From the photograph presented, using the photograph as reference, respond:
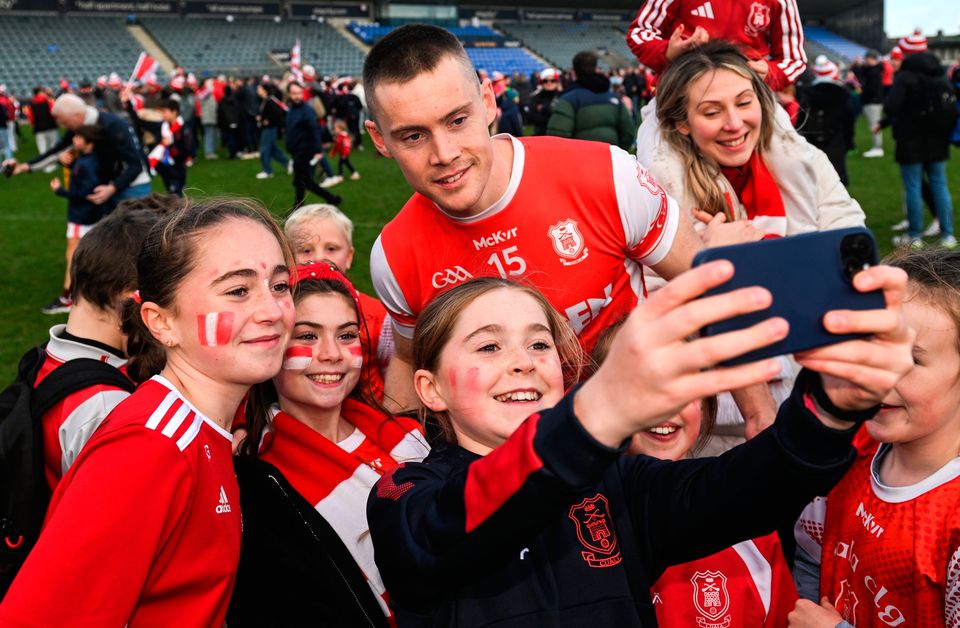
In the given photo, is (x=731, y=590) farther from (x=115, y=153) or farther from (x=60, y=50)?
(x=60, y=50)

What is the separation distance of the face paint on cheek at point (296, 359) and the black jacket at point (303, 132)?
10.4m

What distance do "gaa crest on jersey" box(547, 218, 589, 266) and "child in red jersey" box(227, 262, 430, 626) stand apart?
28.2 inches

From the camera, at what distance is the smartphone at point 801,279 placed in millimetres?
1082

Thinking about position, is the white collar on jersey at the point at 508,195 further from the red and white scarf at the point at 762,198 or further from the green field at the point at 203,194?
the green field at the point at 203,194

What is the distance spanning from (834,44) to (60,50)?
44.1 metres

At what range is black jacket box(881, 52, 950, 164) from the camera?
8.57 m

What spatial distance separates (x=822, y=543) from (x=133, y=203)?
289cm

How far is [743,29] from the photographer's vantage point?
357 cm

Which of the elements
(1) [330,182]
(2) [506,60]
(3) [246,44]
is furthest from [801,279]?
(2) [506,60]

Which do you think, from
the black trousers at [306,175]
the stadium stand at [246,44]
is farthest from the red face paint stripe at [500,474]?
the stadium stand at [246,44]

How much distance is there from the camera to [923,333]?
193 centimetres

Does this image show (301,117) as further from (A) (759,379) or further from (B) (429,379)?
(A) (759,379)

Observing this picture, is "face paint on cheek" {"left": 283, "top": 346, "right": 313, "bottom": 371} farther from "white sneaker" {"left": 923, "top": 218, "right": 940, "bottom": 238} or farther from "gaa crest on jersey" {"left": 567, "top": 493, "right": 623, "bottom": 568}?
"white sneaker" {"left": 923, "top": 218, "right": 940, "bottom": 238}

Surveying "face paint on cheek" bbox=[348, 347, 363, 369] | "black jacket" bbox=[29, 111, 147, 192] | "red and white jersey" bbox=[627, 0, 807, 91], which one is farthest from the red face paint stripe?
"black jacket" bbox=[29, 111, 147, 192]
